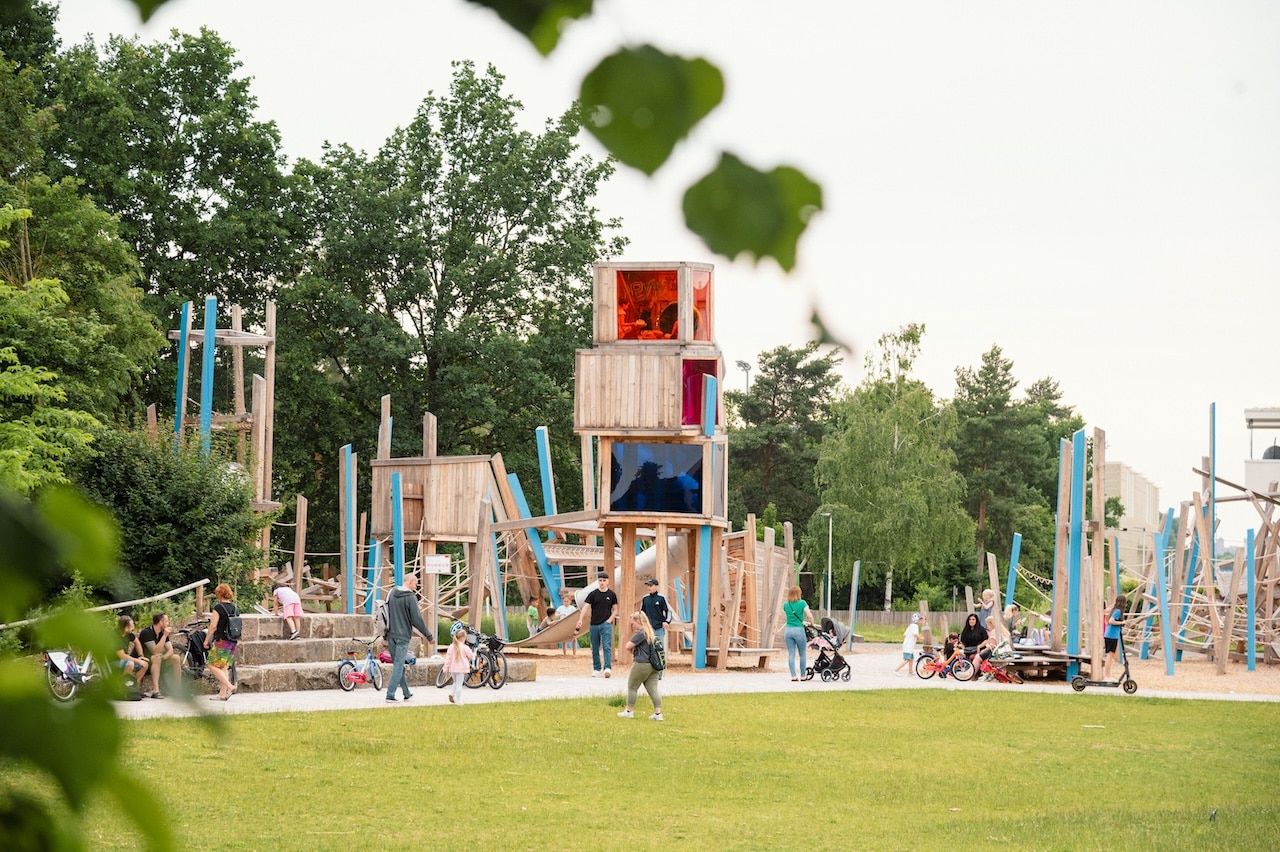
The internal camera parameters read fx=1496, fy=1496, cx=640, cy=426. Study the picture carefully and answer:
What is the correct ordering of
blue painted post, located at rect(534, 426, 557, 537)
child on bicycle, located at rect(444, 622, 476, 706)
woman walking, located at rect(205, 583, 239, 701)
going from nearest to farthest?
woman walking, located at rect(205, 583, 239, 701) → child on bicycle, located at rect(444, 622, 476, 706) → blue painted post, located at rect(534, 426, 557, 537)

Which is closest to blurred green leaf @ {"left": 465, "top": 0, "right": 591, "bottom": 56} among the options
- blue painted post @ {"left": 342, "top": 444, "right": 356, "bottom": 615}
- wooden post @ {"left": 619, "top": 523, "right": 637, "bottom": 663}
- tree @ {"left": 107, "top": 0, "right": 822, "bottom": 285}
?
tree @ {"left": 107, "top": 0, "right": 822, "bottom": 285}

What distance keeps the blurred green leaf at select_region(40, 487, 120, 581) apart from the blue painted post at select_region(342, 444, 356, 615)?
1098 inches

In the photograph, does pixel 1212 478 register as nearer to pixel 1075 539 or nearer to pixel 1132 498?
pixel 1075 539

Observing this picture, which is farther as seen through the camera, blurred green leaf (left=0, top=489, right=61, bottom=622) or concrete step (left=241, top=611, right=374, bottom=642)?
concrete step (left=241, top=611, right=374, bottom=642)

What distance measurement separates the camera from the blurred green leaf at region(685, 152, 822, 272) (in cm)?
94

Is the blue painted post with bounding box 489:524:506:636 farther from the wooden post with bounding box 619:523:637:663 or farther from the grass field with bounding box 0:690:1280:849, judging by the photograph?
the grass field with bounding box 0:690:1280:849

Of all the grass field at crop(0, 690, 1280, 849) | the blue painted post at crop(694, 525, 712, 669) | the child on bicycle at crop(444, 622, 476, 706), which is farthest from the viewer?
the blue painted post at crop(694, 525, 712, 669)

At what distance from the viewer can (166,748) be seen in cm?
1304

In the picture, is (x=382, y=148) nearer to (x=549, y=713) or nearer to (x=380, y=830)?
(x=549, y=713)

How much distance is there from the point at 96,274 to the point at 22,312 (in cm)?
983

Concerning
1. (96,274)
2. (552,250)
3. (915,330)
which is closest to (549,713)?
(96,274)

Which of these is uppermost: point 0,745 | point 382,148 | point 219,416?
point 382,148

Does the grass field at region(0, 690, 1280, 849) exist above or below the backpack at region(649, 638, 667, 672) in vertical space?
below

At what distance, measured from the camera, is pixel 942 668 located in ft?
86.2
